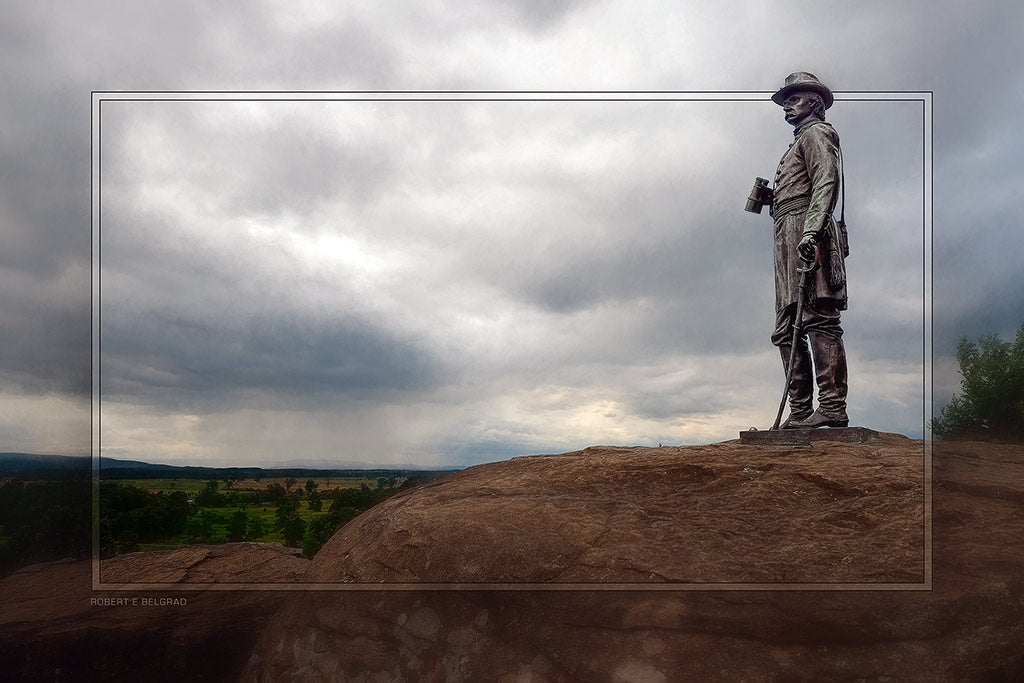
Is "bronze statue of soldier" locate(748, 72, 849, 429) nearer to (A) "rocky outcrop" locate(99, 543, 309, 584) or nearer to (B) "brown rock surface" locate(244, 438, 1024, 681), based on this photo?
(B) "brown rock surface" locate(244, 438, 1024, 681)

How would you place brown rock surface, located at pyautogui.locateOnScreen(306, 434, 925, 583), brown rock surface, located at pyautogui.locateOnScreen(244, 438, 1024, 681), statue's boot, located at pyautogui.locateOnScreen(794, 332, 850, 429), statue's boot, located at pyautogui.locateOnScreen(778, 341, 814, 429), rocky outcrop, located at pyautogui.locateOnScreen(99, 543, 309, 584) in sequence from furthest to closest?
1. statue's boot, located at pyautogui.locateOnScreen(778, 341, 814, 429)
2. statue's boot, located at pyautogui.locateOnScreen(794, 332, 850, 429)
3. rocky outcrop, located at pyautogui.locateOnScreen(99, 543, 309, 584)
4. brown rock surface, located at pyautogui.locateOnScreen(306, 434, 925, 583)
5. brown rock surface, located at pyautogui.locateOnScreen(244, 438, 1024, 681)

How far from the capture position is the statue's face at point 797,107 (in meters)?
7.18

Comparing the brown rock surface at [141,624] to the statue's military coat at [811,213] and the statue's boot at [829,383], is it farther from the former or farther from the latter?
the statue's military coat at [811,213]

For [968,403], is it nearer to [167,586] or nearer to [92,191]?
[167,586]

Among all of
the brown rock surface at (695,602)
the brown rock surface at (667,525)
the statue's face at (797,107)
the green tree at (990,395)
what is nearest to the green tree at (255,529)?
the brown rock surface at (667,525)

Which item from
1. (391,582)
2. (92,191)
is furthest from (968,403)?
(92,191)

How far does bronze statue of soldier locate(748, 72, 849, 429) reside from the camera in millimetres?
6527

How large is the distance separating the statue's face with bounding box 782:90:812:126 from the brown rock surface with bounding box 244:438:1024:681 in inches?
156

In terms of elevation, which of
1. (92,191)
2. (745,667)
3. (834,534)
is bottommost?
(745,667)

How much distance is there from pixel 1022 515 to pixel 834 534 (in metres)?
1.26

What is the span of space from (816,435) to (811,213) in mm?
2220

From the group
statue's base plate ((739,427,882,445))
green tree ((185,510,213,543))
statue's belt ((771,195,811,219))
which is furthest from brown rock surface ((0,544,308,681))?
statue's belt ((771,195,811,219))

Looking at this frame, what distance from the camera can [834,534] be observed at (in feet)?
13.4

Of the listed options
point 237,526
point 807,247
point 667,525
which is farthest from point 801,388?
point 237,526
